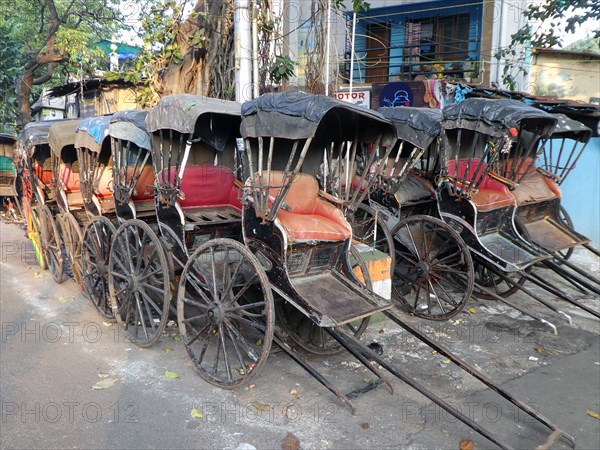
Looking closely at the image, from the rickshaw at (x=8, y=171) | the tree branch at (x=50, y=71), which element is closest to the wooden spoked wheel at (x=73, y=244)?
the rickshaw at (x=8, y=171)

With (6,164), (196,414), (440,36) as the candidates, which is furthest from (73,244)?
(440,36)

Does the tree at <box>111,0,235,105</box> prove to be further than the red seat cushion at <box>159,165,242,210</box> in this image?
Yes

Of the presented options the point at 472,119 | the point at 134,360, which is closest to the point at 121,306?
the point at 134,360

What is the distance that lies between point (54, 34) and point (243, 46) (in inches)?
281

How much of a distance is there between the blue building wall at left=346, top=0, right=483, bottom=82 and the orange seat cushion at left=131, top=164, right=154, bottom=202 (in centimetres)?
614


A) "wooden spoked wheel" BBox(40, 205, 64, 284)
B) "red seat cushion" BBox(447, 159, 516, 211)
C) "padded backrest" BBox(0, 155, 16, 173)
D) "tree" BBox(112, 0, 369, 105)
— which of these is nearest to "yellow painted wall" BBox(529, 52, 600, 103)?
"tree" BBox(112, 0, 369, 105)

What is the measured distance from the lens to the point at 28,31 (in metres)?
14.3

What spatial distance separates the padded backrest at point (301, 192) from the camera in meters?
4.47

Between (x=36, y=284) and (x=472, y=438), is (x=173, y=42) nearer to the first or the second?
(x=36, y=284)

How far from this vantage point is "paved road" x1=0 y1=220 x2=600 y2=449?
3.51m

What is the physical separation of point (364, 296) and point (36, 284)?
194 inches

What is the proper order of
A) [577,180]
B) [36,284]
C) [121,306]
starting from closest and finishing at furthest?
[121,306]
[36,284]
[577,180]

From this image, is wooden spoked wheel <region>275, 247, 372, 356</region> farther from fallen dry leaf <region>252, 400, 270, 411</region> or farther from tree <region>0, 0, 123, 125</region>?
tree <region>0, 0, 123, 125</region>

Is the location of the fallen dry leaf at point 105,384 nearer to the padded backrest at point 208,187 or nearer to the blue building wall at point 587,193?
the padded backrest at point 208,187
